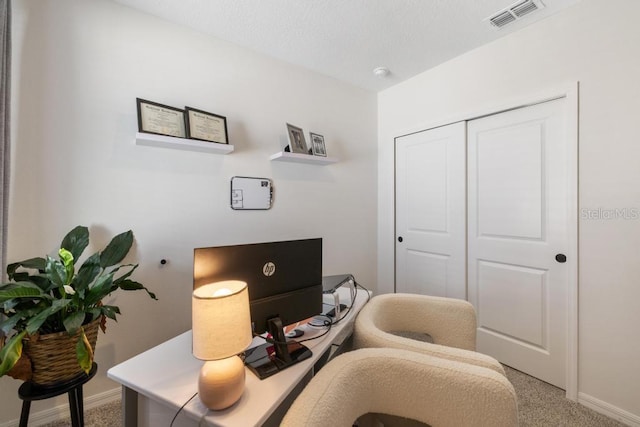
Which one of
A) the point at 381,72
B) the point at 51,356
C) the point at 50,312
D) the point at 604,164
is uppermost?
the point at 381,72

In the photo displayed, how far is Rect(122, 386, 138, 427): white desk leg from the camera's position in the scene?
38.3 inches

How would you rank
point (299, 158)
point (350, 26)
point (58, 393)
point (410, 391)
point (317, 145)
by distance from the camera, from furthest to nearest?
point (317, 145) < point (299, 158) < point (350, 26) < point (58, 393) < point (410, 391)

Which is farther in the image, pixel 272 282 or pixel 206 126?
pixel 206 126

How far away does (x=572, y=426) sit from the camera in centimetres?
156

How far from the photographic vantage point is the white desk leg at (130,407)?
0.97 metres

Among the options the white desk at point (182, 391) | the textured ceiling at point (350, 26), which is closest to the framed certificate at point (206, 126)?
the textured ceiling at point (350, 26)

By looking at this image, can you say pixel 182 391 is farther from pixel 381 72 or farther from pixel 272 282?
pixel 381 72

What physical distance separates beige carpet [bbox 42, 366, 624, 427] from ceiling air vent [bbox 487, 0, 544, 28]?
259 cm

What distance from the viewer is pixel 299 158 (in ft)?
7.70

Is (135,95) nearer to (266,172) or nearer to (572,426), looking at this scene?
(266,172)

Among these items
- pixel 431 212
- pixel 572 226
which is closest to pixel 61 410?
pixel 431 212

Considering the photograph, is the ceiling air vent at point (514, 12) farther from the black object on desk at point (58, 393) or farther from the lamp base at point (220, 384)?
the black object on desk at point (58, 393)

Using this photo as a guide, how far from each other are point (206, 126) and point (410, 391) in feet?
6.62

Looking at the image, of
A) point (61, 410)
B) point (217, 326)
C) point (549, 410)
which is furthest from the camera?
point (549, 410)
